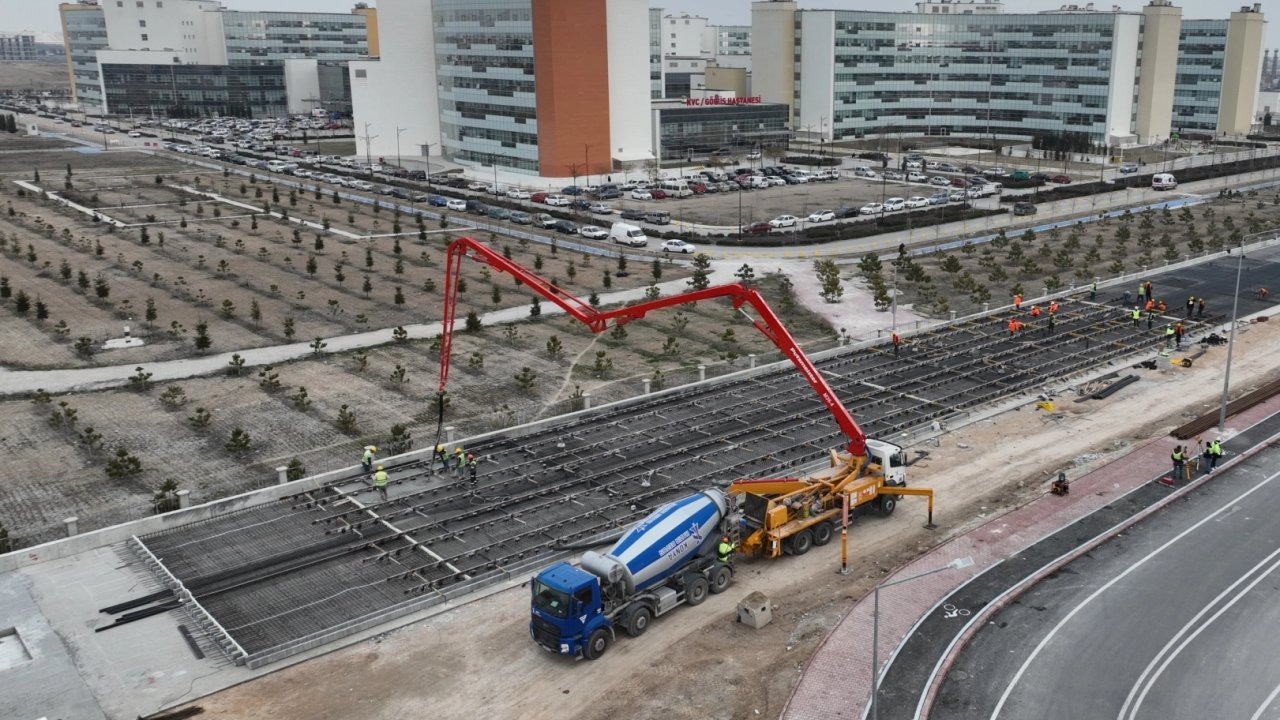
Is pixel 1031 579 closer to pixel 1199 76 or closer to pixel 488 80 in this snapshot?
pixel 488 80

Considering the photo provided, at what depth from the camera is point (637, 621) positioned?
85.2ft

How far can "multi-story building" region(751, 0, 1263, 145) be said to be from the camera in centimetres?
13800

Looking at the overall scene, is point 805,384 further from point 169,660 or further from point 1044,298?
point 169,660

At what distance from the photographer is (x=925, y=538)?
103ft

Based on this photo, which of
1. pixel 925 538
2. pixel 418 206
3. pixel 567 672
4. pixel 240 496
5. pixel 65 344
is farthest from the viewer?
pixel 418 206

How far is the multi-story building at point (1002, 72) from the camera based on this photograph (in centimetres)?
13800

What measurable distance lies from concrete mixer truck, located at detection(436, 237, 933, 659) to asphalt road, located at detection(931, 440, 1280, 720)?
5.48 meters

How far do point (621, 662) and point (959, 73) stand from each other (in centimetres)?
14281

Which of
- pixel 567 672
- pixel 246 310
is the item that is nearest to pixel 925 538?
pixel 567 672

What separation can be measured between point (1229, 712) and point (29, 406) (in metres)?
43.3

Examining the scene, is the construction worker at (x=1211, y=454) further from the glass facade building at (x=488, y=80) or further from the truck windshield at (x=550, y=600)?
the glass facade building at (x=488, y=80)

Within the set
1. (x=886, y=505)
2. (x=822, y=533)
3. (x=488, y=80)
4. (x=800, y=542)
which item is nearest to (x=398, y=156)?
(x=488, y=80)

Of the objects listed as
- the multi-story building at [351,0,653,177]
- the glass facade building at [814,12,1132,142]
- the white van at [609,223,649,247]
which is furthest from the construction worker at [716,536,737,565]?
the glass facade building at [814,12,1132,142]

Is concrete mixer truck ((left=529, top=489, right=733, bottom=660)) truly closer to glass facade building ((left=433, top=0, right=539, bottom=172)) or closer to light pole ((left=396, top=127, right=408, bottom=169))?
glass facade building ((left=433, top=0, right=539, bottom=172))
